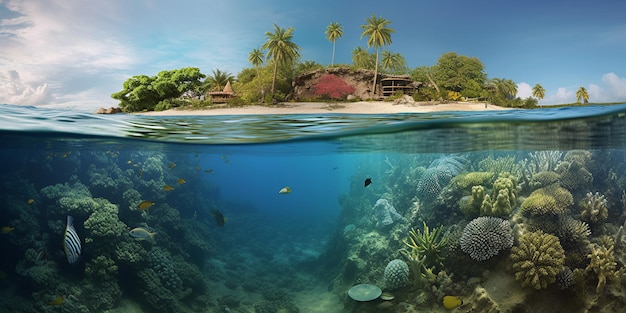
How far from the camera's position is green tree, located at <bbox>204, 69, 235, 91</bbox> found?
34.8 ft

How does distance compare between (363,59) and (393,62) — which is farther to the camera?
(363,59)

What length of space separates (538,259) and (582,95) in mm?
5508

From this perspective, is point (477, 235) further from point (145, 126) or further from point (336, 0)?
point (145, 126)

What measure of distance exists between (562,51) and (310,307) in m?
10.8

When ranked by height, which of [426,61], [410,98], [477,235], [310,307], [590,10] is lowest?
[310,307]

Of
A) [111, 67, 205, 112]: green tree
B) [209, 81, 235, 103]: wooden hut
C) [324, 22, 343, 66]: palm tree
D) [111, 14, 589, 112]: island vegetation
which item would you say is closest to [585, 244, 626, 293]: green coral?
[111, 14, 589, 112]: island vegetation

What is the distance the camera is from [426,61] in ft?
35.9

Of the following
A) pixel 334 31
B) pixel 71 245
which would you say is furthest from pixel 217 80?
pixel 71 245

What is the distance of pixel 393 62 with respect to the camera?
11.0 m

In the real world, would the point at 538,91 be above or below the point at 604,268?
above

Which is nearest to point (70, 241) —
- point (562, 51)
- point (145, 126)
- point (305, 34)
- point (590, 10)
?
point (145, 126)

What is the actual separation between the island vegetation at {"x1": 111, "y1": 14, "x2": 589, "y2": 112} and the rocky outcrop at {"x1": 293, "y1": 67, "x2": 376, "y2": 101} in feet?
0.40

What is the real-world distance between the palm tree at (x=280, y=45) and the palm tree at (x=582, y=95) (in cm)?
830

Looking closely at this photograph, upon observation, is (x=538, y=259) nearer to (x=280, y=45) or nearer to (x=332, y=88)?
(x=332, y=88)
